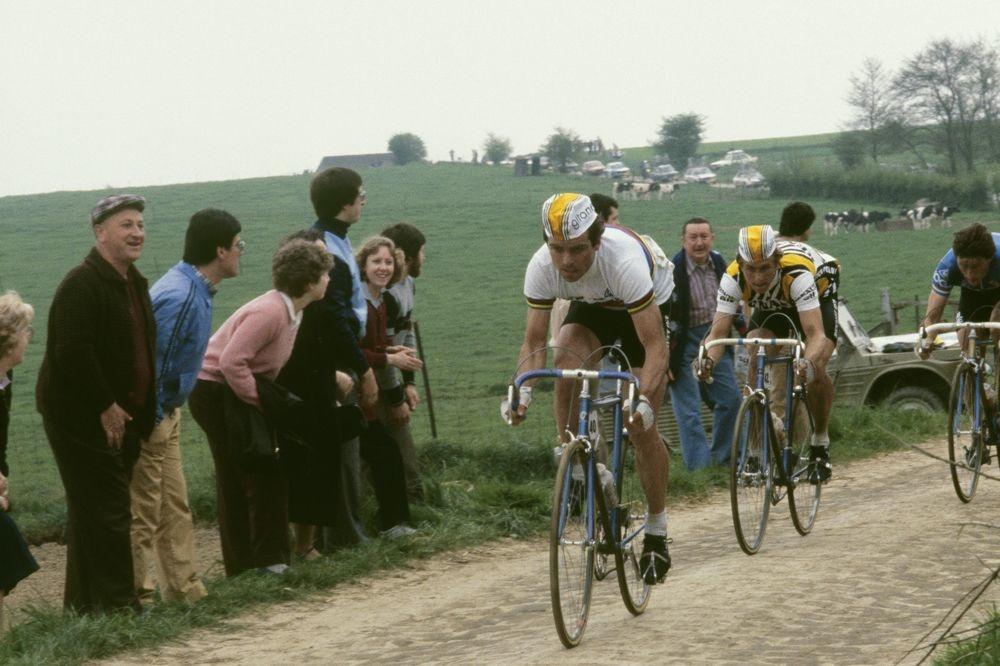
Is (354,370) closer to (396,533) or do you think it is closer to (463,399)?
(396,533)

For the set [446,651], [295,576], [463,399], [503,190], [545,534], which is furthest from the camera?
[503,190]

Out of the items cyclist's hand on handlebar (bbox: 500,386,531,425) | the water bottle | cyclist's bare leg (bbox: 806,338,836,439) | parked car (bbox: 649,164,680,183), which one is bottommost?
cyclist's bare leg (bbox: 806,338,836,439)

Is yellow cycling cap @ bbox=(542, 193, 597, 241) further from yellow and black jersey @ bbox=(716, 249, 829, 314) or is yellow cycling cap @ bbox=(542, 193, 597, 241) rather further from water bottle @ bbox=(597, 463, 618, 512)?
yellow and black jersey @ bbox=(716, 249, 829, 314)

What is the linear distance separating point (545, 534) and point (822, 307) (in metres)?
2.63

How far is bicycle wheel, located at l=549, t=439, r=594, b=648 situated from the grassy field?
89.8 inches

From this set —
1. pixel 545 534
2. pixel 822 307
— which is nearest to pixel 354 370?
pixel 545 534

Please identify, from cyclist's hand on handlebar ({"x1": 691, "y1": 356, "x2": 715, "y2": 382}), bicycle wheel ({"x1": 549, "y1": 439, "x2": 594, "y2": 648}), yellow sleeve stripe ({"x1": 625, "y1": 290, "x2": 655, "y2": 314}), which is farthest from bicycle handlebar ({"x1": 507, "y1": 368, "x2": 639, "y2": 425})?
cyclist's hand on handlebar ({"x1": 691, "y1": 356, "x2": 715, "y2": 382})

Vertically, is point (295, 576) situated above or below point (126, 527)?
below

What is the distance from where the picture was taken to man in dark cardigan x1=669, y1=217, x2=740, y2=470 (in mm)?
13891

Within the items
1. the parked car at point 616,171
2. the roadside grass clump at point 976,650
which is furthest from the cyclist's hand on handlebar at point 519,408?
the parked car at point 616,171

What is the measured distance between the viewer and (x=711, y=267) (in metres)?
14.0

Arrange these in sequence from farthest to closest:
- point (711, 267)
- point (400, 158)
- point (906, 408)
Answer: point (400, 158) → point (906, 408) → point (711, 267)

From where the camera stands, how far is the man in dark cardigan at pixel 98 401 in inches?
317

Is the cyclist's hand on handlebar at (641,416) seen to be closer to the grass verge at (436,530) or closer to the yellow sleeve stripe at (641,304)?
the yellow sleeve stripe at (641,304)
